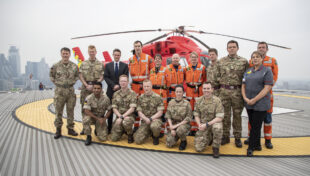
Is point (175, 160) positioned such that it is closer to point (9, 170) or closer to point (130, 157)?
point (130, 157)

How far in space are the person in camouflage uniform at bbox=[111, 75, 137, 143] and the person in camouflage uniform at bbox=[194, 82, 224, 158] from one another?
3.89ft

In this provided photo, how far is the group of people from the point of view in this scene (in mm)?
2920

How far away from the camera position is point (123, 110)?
355cm

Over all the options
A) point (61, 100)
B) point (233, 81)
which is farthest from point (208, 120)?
point (61, 100)

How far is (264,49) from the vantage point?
315cm

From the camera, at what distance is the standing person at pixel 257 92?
2.79 meters

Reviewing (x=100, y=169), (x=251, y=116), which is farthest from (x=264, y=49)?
(x=100, y=169)

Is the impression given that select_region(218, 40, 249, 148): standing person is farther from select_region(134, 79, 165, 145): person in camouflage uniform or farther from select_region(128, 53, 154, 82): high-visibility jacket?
select_region(128, 53, 154, 82): high-visibility jacket

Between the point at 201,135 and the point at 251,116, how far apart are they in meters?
0.87

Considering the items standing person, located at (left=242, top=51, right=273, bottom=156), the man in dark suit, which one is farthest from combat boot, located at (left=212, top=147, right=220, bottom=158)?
the man in dark suit

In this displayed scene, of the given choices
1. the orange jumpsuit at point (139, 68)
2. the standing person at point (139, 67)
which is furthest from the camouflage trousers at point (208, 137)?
the orange jumpsuit at point (139, 68)

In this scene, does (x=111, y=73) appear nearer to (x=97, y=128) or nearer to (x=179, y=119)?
(x=97, y=128)

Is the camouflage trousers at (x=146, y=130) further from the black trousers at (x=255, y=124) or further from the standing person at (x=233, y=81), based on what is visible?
the black trousers at (x=255, y=124)

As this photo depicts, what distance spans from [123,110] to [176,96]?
3.48 ft
